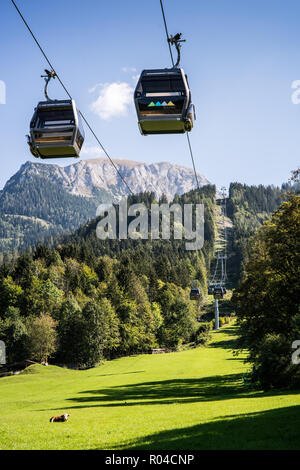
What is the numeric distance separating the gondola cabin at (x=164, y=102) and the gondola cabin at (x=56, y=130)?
8.14 ft

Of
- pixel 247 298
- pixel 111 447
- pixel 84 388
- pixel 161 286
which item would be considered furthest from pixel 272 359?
pixel 161 286

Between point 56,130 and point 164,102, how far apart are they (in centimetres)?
408

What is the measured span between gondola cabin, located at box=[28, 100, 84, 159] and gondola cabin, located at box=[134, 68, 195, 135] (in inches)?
97.6

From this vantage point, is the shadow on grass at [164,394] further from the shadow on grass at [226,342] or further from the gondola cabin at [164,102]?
the shadow on grass at [226,342]

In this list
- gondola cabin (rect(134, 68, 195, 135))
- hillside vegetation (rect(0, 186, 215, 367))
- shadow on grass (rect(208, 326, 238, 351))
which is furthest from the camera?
shadow on grass (rect(208, 326, 238, 351))

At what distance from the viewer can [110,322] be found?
91312 mm

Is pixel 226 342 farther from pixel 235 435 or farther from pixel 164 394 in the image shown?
pixel 235 435

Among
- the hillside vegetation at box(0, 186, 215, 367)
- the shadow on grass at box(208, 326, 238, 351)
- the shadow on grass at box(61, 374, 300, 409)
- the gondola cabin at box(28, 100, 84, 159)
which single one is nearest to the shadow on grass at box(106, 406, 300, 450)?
the gondola cabin at box(28, 100, 84, 159)

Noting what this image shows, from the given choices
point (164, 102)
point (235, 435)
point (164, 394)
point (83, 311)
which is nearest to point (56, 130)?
point (164, 102)

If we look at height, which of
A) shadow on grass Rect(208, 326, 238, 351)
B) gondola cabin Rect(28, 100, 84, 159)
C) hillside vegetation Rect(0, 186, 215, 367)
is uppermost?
gondola cabin Rect(28, 100, 84, 159)

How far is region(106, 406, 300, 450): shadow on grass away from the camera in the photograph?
1344 cm

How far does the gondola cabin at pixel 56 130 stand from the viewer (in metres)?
15.2

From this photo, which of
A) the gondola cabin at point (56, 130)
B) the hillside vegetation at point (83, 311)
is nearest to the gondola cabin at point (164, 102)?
the gondola cabin at point (56, 130)

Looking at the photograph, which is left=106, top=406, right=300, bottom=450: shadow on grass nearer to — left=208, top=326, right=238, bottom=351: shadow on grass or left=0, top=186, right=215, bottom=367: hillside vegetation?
left=0, top=186, right=215, bottom=367: hillside vegetation
